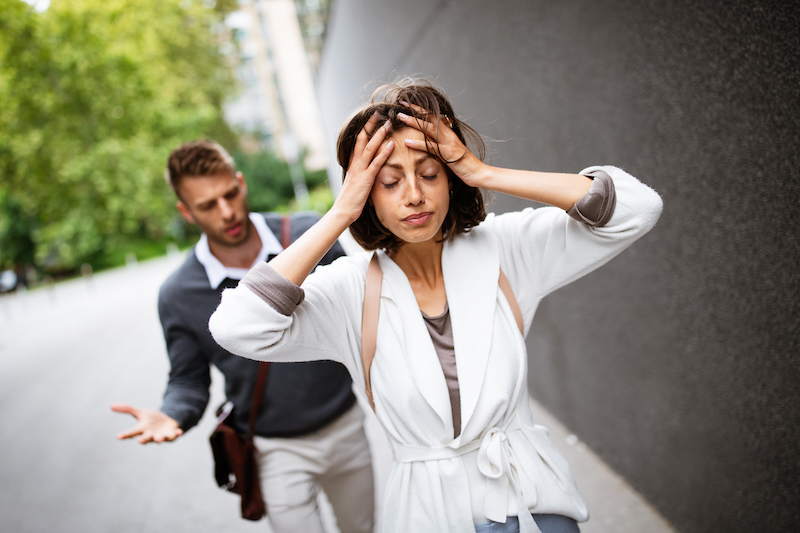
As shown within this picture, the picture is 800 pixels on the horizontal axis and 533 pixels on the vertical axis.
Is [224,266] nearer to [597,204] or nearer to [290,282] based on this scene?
[290,282]

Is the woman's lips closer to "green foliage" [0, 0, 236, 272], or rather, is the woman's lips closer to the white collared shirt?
the white collared shirt

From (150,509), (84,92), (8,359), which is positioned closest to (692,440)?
(150,509)

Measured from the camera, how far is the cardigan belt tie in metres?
1.42

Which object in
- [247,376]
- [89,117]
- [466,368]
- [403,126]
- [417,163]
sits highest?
[89,117]

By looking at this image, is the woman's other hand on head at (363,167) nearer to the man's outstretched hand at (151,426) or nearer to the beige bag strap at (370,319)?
the beige bag strap at (370,319)

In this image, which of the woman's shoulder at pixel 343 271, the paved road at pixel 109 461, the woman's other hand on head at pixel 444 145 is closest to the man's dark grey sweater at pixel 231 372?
the woman's shoulder at pixel 343 271

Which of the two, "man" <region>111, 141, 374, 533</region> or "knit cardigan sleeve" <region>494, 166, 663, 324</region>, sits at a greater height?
"knit cardigan sleeve" <region>494, 166, 663, 324</region>

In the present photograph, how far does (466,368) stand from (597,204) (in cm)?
57

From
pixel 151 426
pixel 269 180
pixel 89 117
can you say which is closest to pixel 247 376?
pixel 151 426

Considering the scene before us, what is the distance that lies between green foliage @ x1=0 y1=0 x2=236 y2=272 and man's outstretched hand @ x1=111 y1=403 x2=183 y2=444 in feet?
76.6

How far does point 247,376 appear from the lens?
89.0 inches

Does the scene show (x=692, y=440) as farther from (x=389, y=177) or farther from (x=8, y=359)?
(x=8, y=359)

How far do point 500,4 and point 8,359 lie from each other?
1199 centimetres

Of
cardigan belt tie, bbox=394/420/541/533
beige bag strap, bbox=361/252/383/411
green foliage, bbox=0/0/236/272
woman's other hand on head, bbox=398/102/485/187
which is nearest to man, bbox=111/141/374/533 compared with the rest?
beige bag strap, bbox=361/252/383/411
